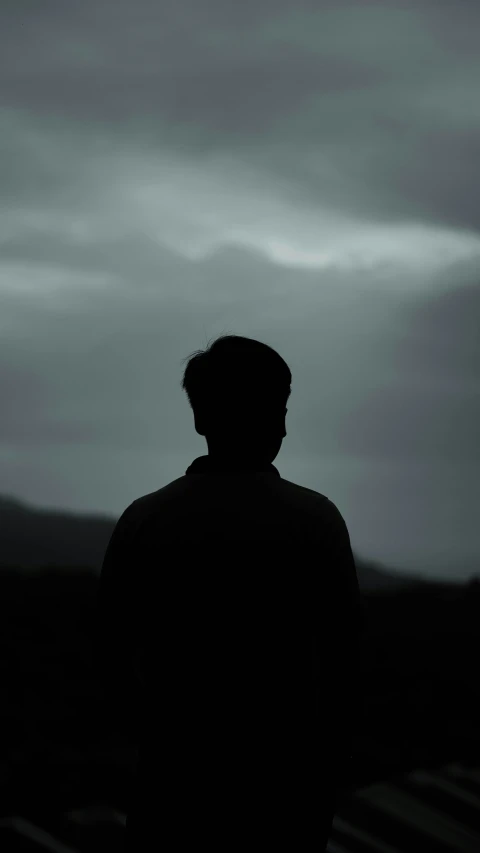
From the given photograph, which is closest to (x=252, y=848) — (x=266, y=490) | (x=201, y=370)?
(x=266, y=490)

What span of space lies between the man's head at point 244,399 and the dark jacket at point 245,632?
74mm

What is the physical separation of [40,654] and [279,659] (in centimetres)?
752

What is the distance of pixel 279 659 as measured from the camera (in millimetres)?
1853

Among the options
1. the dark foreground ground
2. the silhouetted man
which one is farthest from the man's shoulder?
the dark foreground ground

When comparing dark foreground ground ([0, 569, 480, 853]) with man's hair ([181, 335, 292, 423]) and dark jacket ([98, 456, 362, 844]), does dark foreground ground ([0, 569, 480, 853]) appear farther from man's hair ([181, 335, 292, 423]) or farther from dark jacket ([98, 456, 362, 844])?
man's hair ([181, 335, 292, 423])

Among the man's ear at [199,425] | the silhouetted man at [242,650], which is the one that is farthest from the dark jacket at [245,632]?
the man's ear at [199,425]

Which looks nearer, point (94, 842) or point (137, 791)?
point (137, 791)

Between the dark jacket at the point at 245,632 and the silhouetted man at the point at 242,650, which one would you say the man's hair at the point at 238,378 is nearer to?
the silhouetted man at the point at 242,650

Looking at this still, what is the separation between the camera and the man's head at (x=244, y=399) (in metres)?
1.97

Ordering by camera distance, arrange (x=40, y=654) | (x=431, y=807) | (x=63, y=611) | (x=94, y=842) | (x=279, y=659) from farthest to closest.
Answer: (x=63, y=611)
(x=40, y=654)
(x=431, y=807)
(x=94, y=842)
(x=279, y=659)

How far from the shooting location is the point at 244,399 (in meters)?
1.98

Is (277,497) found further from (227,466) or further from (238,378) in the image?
(238,378)

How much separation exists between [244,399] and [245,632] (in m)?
0.49

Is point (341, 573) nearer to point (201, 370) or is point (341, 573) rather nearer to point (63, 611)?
point (201, 370)
